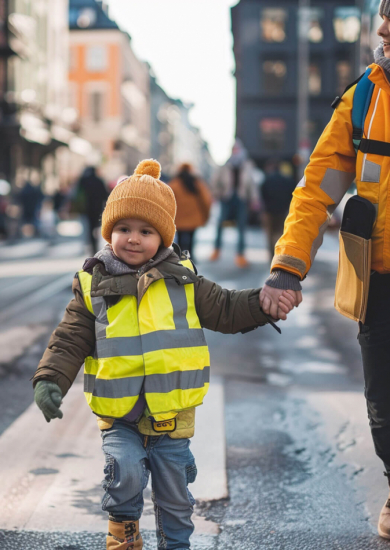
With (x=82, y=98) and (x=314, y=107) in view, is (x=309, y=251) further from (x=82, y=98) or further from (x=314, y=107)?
(x=82, y=98)

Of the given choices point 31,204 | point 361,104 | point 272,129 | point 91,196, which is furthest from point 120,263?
point 272,129

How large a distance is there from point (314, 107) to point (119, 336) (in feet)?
163

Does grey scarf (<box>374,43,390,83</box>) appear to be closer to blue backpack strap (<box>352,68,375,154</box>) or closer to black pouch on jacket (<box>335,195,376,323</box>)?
blue backpack strap (<box>352,68,375,154</box>)

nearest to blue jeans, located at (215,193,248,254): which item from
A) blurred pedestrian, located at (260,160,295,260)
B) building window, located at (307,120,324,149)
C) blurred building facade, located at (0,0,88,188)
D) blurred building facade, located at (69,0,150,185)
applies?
blurred pedestrian, located at (260,160,295,260)

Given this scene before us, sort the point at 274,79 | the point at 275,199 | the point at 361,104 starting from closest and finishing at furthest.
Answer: the point at 361,104, the point at 275,199, the point at 274,79

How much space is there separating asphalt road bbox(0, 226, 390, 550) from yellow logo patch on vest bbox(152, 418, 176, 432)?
0.60 m

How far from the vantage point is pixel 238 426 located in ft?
14.6

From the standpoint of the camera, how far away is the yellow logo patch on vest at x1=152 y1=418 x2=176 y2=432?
2557mm

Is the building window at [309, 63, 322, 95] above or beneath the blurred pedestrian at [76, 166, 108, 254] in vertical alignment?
above

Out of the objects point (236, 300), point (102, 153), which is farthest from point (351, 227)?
point (102, 153)

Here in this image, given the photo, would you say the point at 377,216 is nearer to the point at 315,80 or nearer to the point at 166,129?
the point at 315,80

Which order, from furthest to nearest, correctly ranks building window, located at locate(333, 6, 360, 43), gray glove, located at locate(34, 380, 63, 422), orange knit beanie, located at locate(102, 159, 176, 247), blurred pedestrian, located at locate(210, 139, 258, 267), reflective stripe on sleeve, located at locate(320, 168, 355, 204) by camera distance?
building window, located at locate(333, 6, 360, 43)
blurred pedestrian, located at locate(210, 139, 258, 267)
reflective stripe on sleeve, located at locate(320, 168, 355, 204)
orange knit beanie, located at locate(102, 159, 176, 247)
gray glove, located at locate(34, 380, 63, 422)

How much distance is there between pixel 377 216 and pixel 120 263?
36.3 inches

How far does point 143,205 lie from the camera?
2.70 metres
